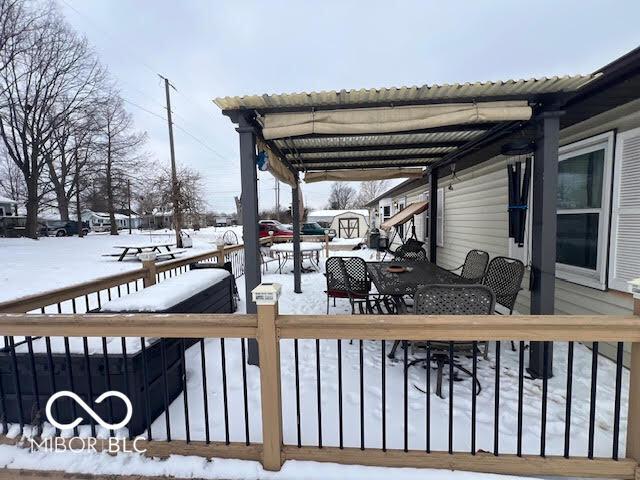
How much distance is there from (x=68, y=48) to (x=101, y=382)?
77.1ft

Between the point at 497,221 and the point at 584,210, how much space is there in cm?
167

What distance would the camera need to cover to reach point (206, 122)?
23.0 metres

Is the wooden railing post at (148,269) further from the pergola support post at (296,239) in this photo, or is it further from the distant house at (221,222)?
the distant house at (221,222)

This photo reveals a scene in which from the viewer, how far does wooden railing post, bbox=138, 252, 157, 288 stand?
3.71 meters

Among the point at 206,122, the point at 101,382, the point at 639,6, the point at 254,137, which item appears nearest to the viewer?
the point at 101,382

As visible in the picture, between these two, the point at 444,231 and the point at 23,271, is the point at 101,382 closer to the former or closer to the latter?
the point at 444,231

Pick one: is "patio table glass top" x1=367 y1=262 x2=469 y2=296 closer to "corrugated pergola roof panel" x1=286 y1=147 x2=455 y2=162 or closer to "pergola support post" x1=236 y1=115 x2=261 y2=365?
"pergola support post" x1=236 y1=115 x2=261 y2=365

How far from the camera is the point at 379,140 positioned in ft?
13.5

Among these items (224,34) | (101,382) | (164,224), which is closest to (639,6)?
(101,382)

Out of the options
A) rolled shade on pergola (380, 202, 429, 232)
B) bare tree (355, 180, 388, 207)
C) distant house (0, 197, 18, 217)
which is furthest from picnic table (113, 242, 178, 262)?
bare tree (355, 180, 388, 207)

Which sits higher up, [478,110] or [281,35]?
[281,35]

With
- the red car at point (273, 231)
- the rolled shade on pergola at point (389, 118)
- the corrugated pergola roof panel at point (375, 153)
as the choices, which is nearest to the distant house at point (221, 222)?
the red car at point (273, 231)

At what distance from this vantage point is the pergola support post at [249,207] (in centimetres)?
281

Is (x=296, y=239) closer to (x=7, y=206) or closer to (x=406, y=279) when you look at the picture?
(x=406, y=279)
